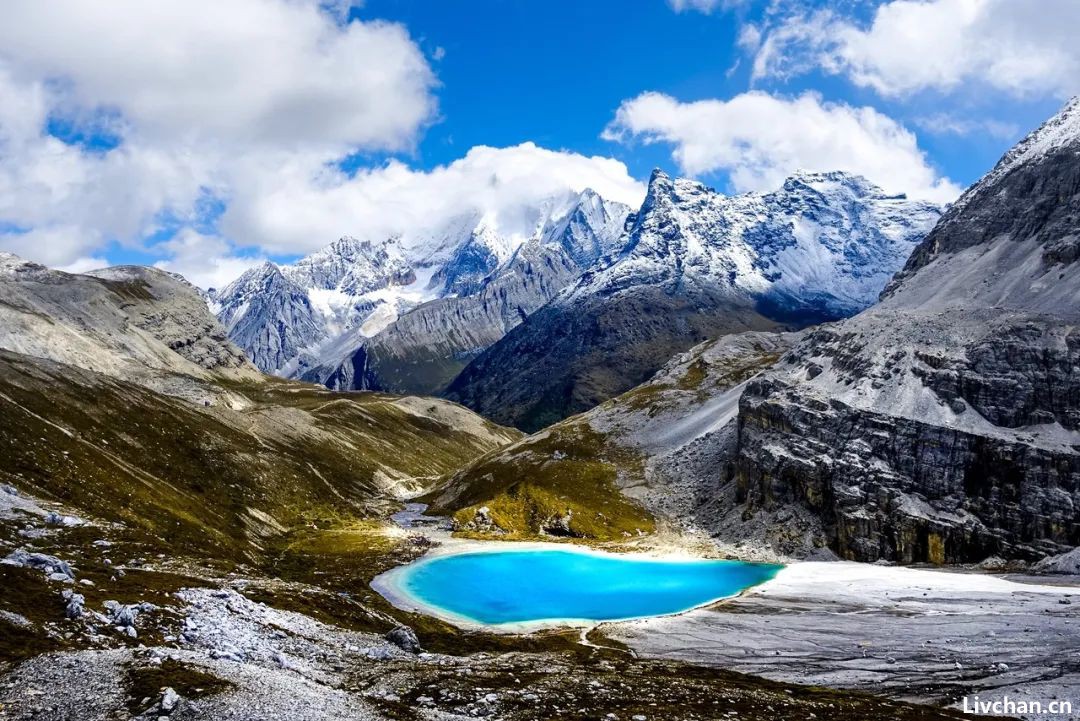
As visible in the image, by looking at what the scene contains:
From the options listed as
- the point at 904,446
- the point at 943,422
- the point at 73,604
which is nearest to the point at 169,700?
the point at 73,604

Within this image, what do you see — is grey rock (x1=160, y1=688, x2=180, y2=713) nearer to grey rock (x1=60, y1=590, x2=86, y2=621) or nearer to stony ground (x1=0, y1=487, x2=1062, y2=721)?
stony ground (x1=0, y1=487, x2=1062, y2=721)

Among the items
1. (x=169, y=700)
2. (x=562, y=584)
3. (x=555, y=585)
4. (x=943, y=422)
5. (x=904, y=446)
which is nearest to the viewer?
(x=169, y=700)

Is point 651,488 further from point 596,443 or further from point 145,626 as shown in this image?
point 145,626

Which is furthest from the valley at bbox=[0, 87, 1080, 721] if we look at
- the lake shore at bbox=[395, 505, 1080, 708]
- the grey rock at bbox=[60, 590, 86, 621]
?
the lake shore at bbox=[395, 505, 1080, 708]

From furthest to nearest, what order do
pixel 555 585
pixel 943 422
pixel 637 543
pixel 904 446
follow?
pixel 637 543 → pixel 904 446 → pixel 943 422 → pixel 555 585

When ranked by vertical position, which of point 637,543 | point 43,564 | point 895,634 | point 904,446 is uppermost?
point 904,446

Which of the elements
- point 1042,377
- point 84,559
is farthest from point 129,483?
point 1042,377

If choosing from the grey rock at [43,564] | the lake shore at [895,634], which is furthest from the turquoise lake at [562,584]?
the grey rock at [43,564]

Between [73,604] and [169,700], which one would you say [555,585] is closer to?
[73,604]
